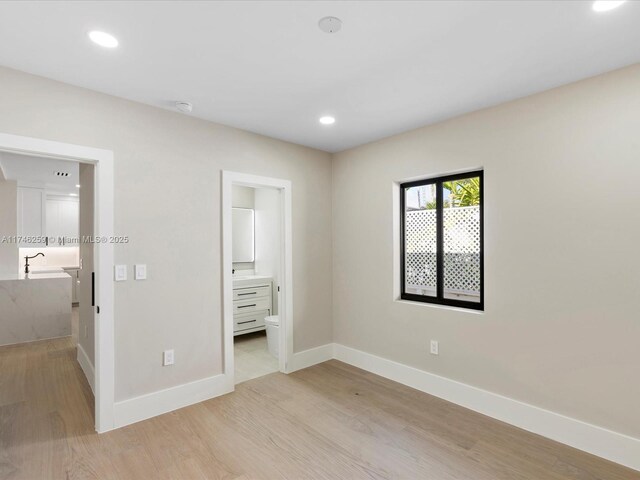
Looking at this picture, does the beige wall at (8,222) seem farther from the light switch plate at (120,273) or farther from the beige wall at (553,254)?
the beige wall at (553,254)

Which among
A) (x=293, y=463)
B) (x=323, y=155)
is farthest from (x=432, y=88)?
(x=293, y=463)

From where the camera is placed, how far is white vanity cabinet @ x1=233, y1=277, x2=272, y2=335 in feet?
15.5

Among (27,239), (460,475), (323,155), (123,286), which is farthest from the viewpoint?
(27,239)

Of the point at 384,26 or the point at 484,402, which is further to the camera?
the point at 484,402

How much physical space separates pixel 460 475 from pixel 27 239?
8224mm

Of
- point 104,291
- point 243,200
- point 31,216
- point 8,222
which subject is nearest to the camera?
point 104,291

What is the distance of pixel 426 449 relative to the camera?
230 centimetres

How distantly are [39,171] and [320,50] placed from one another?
215 inches

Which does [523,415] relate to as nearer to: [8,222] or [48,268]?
[8,222]

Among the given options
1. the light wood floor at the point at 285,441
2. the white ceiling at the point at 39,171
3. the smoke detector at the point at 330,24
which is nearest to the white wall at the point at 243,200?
the white ceiling at the point at 39,171

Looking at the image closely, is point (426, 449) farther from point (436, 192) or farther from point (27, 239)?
point (27, 239)

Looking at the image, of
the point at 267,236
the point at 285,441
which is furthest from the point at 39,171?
the point at 285,441

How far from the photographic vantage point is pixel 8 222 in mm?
5758

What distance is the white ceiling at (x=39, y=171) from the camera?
449cm
